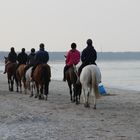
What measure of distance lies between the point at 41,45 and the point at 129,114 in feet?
21.3

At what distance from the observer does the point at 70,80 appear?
66.2 ft

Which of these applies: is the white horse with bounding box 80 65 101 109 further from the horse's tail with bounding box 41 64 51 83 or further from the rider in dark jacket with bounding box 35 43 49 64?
the rider in dark jacket with bounding box 35 43 49 64

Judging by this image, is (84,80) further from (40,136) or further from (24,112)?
(40,136)

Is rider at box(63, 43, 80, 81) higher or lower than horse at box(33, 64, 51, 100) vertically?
higher

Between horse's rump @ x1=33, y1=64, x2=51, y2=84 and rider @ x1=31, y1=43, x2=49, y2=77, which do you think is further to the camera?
Result: rider @ x1=31, y1=43, x2=49, y2=77

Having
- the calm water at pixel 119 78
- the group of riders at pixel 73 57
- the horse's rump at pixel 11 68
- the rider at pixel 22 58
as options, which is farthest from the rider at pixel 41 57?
the calm water at pixel 119 78

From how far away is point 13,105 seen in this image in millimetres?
18984

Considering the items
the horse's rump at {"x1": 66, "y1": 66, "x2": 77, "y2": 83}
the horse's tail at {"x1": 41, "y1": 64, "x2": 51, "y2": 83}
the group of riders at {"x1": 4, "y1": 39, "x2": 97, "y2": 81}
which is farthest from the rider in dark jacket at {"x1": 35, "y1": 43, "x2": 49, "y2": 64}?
the horse's rump at {"x1": 66, "y1": 66, "x2": 77, "y2": 83}

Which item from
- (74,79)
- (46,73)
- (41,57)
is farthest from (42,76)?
(74,79)

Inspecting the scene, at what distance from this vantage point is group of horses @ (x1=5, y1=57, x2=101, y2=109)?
17781 mm

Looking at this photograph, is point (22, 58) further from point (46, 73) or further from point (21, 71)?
point (46, 73)

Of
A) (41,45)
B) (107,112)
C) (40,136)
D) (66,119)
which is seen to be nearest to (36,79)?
(41,45)

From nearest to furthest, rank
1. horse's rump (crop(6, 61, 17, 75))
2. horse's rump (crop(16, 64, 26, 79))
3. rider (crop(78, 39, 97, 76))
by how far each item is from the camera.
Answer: rider (crop(78, 39, 97, 76))
horse's rump (crop(16, 64, 26, 79))
horse's rump (crop(6, 61, 17, 75))

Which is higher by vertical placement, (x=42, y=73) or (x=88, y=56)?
(x=88, y=56)
